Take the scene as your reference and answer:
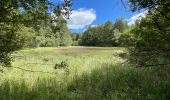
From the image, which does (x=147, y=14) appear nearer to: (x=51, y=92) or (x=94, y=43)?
(x=51, y=92)

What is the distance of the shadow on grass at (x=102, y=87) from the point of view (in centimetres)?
930

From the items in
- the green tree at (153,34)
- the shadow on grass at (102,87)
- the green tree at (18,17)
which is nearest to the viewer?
the green tree at (18,17)

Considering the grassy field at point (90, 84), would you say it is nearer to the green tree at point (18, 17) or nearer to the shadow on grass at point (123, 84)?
the shadow on grass at point (123, 84)

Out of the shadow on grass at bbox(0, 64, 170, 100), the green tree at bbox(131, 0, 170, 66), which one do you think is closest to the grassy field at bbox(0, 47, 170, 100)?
the shadow on grass at bbox(0, 64, 170, 100)

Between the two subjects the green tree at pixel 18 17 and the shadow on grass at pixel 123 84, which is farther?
the shadow on grass at pixel 123 84

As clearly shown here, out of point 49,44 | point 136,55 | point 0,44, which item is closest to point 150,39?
point 136,55

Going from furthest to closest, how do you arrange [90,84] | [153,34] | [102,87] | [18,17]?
[90,84] < [102,87] < [153,34] < [18,17]

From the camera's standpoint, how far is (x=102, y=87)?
33.9 ft

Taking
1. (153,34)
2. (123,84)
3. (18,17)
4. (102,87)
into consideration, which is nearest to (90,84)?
(102,87)

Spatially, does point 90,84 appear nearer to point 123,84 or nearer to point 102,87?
point 102,87

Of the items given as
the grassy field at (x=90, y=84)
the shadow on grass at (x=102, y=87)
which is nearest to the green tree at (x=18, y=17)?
the grassy field at (x=90, y=84)

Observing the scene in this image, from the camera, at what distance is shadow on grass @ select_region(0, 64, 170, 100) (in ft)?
30.5

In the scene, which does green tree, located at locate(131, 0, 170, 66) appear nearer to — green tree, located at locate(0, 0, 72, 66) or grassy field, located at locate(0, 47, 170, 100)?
grassy field, located at locate(0, 47, 170, 100)

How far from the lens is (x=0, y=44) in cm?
683
